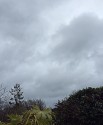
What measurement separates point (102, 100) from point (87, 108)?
730 mm

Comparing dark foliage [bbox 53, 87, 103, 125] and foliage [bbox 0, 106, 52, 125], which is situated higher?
dark foliage [bbox 53, 87, 103, 125]

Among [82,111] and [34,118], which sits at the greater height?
[82,111]

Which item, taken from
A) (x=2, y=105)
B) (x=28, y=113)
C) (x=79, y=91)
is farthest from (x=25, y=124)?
(x=2, y=105)

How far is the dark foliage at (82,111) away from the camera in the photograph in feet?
48.7

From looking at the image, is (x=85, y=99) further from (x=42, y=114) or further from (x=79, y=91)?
(x=42, y=114)

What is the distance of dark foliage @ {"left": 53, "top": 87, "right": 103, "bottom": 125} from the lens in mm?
14852

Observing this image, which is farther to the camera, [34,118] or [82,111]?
[82,111]

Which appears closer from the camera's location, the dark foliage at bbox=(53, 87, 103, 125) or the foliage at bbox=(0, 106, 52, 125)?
the foliage at bbox=(0, 106, 52, 125)

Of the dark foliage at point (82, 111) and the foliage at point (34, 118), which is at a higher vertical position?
the dark foliage at point (82, 111)

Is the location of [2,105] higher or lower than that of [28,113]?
higher

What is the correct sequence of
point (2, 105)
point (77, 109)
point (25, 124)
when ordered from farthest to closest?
point (2, 105)
point (77, 109)
point (25, 124)

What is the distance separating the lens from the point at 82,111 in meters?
14.9

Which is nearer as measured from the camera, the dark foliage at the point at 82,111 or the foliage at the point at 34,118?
the foliage at the point at 34,118

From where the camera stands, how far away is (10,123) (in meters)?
3.46
